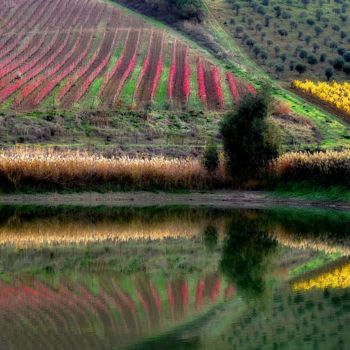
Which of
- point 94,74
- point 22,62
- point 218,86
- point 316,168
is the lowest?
point 22,62

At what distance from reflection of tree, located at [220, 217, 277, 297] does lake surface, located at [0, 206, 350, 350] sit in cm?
3

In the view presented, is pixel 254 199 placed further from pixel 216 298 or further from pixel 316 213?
pixel 216 298

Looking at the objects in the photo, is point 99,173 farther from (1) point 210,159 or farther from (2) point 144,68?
(2) point 144,68

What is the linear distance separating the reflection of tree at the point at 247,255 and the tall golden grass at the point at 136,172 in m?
8.84

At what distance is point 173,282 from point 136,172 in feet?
64.3

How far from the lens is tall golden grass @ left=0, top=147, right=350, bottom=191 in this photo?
118 ft

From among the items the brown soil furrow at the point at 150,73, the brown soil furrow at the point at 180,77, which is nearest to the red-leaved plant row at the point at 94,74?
the brown soil furrow at the point at 150,73

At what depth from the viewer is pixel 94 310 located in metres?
15.0

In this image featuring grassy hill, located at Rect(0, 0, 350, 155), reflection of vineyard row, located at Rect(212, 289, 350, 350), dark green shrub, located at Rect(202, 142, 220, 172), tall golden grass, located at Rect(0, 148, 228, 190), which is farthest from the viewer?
grassy hill, located at Rect(0, 0, 350, 155)

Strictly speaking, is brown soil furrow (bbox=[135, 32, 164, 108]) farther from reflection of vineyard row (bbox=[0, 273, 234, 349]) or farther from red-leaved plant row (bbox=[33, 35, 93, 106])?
reflection of vineyard row (bbox=[0, 273, 234, 349])

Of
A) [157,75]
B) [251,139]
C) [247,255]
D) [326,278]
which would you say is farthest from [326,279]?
[157,75]

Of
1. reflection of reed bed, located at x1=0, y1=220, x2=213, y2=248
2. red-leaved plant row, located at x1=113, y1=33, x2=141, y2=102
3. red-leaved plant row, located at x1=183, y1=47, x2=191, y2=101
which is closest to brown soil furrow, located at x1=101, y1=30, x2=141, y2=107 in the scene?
red-leaved plant row, located at x1=113, y1=33, x2=141, y2=102

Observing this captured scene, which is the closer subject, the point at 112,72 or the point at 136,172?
the point at 136,172

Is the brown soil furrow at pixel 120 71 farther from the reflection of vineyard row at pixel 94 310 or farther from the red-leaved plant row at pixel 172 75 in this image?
the reflection of vineyard row at pixel 94 310
